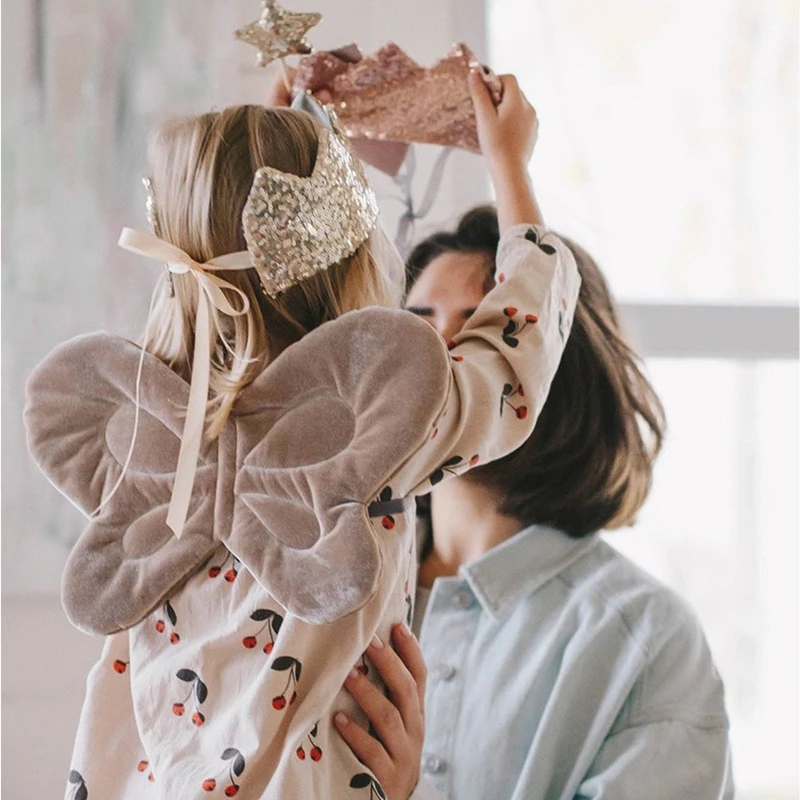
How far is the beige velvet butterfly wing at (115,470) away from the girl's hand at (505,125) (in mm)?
363

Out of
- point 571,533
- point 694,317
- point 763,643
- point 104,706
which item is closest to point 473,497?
point 571,533

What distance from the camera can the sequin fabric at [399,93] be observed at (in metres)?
0.95

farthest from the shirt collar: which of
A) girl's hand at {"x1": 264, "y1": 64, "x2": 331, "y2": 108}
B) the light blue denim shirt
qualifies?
girl's hand at {"x1": 264, "y1": 64, "x2": 331, "y2": 108}

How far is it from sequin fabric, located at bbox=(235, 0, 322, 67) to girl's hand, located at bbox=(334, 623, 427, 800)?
492mm

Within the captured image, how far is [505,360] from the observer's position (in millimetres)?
748

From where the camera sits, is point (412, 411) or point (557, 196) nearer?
point (412, 411)

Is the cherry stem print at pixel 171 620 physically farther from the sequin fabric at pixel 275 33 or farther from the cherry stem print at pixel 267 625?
the sequin fabric at pixel 275 33

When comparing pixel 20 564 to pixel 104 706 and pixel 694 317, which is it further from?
pixel 694 317

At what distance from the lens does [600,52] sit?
151 centimetres

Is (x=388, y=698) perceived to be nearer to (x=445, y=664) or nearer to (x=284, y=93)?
(x=445, y=664)

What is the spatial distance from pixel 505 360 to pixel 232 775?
1.11ft

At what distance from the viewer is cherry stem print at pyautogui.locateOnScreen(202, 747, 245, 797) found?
0.66m

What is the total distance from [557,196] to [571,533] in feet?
2.05

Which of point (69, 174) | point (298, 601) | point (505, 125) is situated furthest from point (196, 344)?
point (69, 174)
